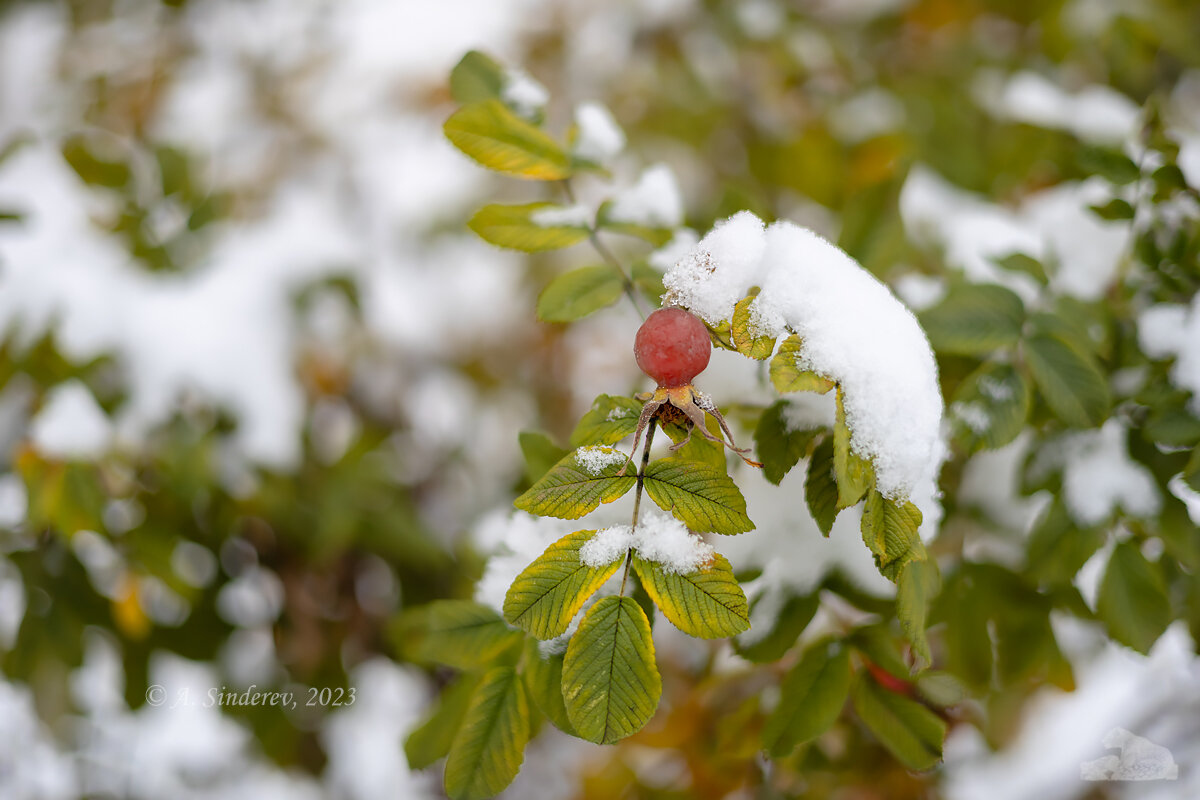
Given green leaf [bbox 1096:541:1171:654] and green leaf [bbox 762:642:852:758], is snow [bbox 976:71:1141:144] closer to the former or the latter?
green leaf [bbox 1096:541:1171:654]

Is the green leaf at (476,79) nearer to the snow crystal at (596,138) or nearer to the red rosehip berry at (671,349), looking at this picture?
the snow crystal at (596,138)

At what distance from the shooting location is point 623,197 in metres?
0.85

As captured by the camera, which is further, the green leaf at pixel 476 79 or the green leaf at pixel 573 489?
the green leaf at pixel 476 79

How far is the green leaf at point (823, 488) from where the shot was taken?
1.96 ft

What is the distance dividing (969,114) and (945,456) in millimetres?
1249

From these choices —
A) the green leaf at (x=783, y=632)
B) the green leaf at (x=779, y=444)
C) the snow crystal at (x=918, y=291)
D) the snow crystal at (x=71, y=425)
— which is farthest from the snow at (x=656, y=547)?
the snow crystal at (x=71, y=425)

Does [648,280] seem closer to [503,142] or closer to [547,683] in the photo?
[503,142]

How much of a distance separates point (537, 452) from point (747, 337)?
29 cm

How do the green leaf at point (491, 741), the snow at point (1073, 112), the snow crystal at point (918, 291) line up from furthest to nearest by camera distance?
1. the snow at point (1073, 112)
2. the snow crystal at point (918, 291)
3. the green leaf at point (491, 741)

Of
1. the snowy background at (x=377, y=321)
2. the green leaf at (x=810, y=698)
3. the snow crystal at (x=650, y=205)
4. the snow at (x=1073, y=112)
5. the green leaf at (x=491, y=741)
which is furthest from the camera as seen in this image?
the snow at (x=1073, y=112)

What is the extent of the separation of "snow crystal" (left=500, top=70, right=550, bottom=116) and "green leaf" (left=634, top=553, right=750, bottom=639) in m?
0.56

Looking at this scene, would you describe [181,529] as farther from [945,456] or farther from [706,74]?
[706,74]

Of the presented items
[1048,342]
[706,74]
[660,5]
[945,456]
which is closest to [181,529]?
[945,456]

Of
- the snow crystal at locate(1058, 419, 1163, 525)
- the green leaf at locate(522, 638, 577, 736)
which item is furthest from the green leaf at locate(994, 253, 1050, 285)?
the green leaf at locate(522, 638, 577, 736)
